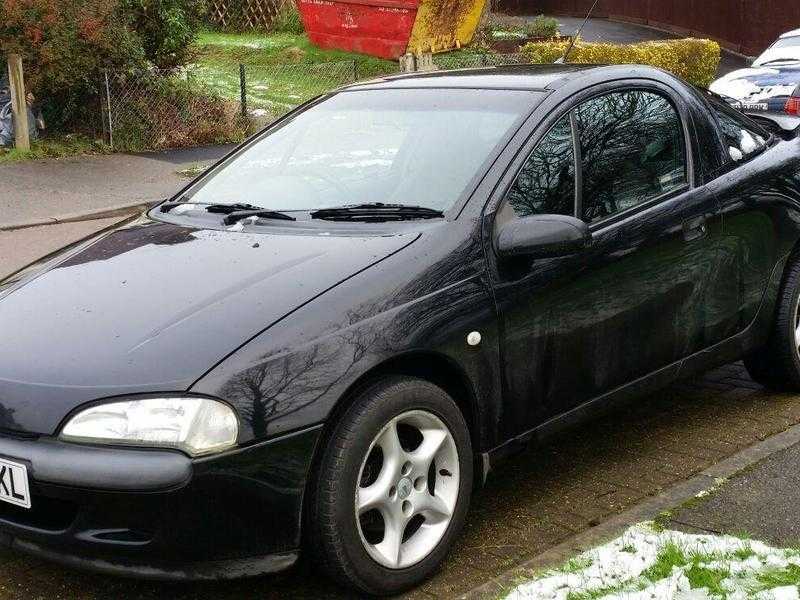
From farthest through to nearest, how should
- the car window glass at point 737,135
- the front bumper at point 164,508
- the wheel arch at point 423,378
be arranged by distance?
the car window glass at point 737,135
the wheel arch at point 423,378
the front bumper at point 164,508

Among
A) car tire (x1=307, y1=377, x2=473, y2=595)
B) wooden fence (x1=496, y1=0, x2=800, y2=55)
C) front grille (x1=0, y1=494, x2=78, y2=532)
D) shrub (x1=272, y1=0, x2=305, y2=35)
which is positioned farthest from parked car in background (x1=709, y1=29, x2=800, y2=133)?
wooden fence (x1=496, y1=0, x2=800, y2=55)

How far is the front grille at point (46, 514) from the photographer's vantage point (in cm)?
336

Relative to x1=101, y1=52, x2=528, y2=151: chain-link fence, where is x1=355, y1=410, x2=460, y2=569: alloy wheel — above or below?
above

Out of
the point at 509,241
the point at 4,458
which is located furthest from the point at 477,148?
the point at 4,458

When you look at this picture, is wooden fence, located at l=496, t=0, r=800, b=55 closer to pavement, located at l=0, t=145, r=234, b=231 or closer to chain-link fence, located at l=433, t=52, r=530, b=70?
chain-link fence, located at l=433, t=52, r=530, b=70

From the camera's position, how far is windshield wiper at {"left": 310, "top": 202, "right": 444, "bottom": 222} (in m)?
4.16

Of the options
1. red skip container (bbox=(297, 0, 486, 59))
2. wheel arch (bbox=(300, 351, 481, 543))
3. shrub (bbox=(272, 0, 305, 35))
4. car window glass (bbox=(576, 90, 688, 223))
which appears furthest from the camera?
shrub (bbox=(272, 0, 305, 35))

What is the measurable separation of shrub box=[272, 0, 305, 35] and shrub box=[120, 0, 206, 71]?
39.6ft

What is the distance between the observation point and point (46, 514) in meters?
3.40

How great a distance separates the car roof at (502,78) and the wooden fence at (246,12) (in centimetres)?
2323

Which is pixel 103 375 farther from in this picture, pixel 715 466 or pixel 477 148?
pixel 715 466

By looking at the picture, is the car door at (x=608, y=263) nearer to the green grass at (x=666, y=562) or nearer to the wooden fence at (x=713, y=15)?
the green grass at (x=666, y=562)

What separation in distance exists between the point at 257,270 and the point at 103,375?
69 cm

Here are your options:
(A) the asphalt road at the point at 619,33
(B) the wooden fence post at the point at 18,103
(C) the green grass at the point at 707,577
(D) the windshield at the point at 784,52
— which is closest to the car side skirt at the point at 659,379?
(C) the green grass at the point at 707,577
